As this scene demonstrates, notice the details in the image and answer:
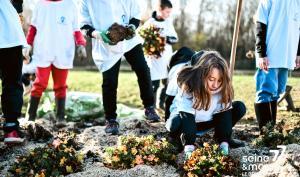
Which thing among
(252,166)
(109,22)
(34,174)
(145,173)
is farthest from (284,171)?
(109,22)

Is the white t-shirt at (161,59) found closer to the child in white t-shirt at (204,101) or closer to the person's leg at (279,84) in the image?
the person's leg at (279,84)

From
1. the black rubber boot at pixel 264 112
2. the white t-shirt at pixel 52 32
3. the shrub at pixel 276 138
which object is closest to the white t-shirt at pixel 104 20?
the white t-shirt at pixel 52 32

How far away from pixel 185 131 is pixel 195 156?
459 millimetres

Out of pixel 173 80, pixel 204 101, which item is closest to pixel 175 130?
pixel 204 101

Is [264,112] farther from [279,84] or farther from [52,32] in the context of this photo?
[52,32]

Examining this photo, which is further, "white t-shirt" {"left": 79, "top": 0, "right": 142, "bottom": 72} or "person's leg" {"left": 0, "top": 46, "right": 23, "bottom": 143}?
"white t-shirt" {"left": 79, "top": 0, "right": 142, "bottom": 72}

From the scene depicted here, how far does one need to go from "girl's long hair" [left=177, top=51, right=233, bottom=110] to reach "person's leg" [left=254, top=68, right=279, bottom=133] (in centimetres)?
87

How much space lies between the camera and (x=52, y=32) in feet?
20.4

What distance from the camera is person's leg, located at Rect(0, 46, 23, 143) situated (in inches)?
178

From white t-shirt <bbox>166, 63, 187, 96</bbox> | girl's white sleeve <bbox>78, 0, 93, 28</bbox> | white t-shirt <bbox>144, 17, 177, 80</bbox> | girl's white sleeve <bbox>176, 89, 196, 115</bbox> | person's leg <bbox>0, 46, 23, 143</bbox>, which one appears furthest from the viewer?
white t-shirt <bbox>144, 17, 177, 80</bbox>

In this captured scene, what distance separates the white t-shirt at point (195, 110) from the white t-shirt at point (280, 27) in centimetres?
98

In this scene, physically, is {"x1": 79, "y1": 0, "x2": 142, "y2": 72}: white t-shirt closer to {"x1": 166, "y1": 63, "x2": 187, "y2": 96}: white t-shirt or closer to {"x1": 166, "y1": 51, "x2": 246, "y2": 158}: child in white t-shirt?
{"x1": 166, "y1": 63, "x2": 187, "y2": 96}: white t-shirt

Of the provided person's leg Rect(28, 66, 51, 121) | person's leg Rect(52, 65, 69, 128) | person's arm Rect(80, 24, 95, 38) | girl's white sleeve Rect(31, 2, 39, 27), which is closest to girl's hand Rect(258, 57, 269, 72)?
person's arm Rect(80, 24, 95, 38)

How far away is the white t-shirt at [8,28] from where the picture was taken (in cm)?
441
